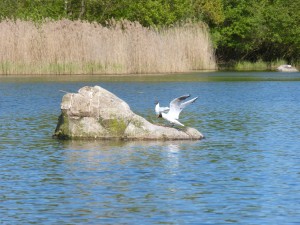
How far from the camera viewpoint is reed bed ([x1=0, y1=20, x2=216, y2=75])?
4119 centimetres

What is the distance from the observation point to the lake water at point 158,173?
37.1 feet

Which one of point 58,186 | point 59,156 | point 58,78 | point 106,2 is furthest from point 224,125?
point 106,2

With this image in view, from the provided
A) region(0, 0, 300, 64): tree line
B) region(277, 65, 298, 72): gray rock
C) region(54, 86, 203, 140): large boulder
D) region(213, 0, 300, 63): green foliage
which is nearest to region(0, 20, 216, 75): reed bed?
region(0, 0, 300, 64): tree line

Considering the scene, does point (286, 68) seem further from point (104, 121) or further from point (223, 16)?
point (104, 121)

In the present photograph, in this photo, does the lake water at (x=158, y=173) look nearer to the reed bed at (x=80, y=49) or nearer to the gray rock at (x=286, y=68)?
the reed bed at (x=80, y=49)

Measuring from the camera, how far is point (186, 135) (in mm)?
18312

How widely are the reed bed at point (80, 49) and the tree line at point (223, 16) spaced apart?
1330cm

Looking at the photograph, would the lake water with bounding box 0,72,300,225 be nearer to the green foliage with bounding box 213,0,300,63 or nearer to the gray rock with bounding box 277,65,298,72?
the gray rock with bounding box 277,65,298,72

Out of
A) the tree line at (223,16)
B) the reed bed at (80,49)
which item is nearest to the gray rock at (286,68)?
the tree line at (223,16)

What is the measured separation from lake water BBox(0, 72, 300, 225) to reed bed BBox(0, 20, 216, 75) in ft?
48.8

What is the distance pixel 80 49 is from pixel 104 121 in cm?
2421

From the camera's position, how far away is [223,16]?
209 ft

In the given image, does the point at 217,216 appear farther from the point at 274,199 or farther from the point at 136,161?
the point at 136,161

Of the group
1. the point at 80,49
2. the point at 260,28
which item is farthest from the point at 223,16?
the point at 80,49
